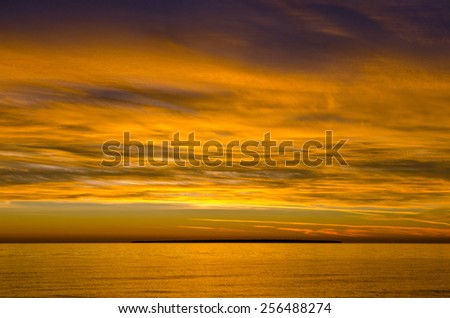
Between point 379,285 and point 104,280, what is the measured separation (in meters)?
43.3

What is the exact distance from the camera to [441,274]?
106 m

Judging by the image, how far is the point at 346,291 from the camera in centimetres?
7750
